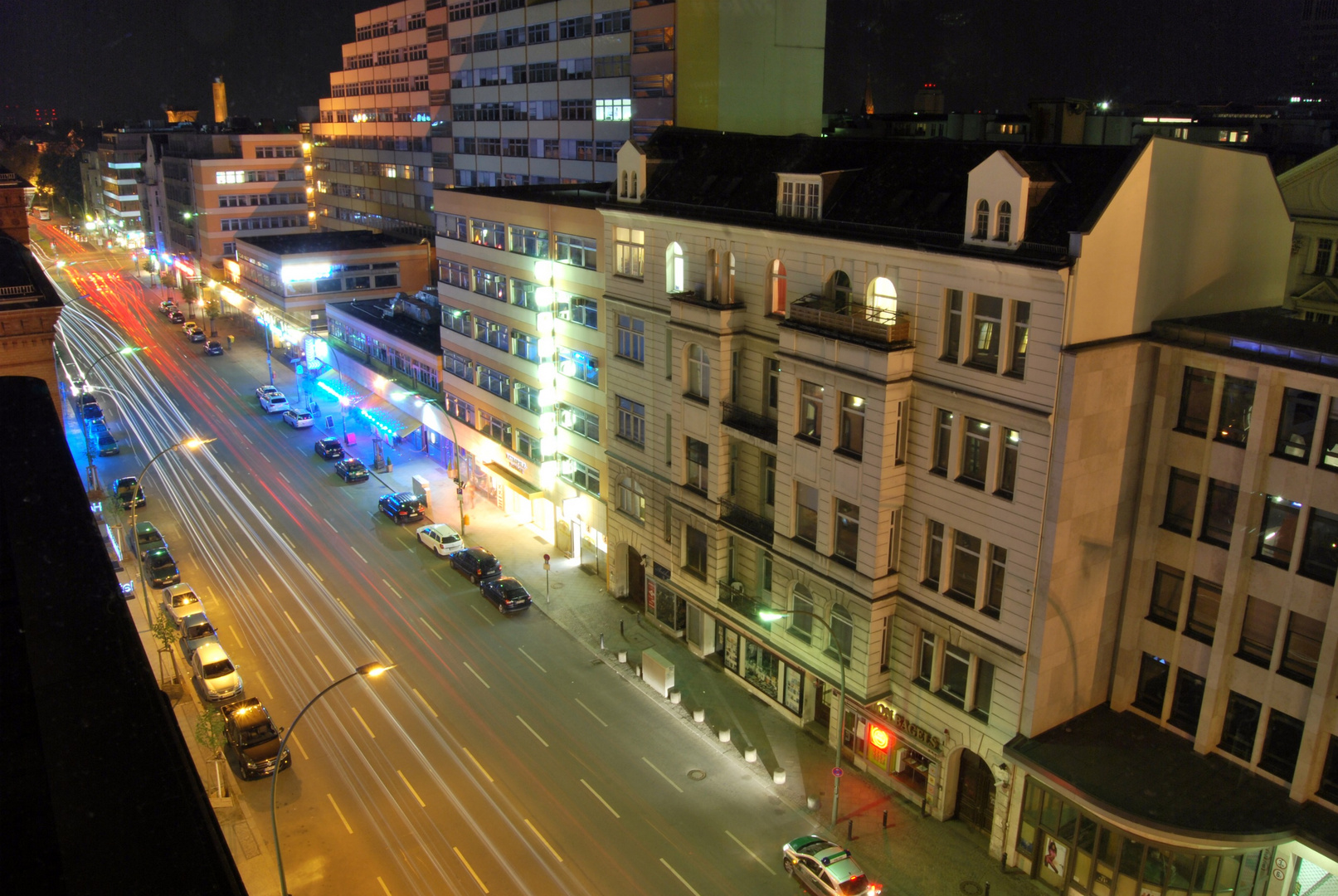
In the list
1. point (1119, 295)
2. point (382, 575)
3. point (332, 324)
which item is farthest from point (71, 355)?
point (1119, 295)

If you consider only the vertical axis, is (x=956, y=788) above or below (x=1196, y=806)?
below

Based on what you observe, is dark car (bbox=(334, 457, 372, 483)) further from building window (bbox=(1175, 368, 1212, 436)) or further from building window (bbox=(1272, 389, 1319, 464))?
building window (bbox=(1272, 389, 1319, 464))

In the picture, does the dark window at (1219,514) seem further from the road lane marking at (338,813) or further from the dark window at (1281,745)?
the road lane marking at (338,813)

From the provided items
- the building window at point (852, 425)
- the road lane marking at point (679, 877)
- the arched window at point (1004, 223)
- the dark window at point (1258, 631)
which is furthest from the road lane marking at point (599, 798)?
the arched window at point (1004, 223)

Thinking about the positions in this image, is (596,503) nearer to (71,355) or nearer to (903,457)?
(903,457)

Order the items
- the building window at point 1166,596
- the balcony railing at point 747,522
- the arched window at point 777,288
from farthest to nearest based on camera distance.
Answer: the balcony railing at point 747,522, the arched window at point 777,288, the building window at point 1166,596

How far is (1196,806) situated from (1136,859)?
2.23 metres

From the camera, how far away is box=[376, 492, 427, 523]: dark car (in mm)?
56406

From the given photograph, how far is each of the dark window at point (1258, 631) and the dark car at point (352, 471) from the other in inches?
2037

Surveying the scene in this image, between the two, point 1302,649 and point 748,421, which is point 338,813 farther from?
point 1302,649

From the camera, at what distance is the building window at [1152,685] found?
29531 mm

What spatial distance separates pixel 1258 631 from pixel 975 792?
10098mm

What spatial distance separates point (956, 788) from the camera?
32.1 meters

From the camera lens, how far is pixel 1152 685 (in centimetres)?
2995
